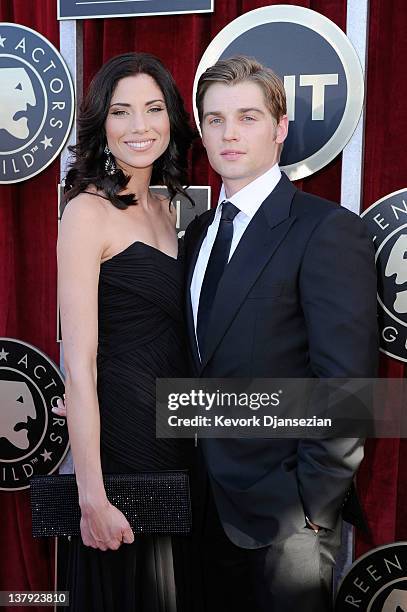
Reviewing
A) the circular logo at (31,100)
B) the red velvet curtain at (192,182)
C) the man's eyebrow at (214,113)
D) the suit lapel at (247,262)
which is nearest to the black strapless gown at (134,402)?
the suit lapel at (247,262)

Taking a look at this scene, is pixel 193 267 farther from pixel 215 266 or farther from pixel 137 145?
pixel 137 145

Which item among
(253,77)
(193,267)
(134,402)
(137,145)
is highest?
(253,77)

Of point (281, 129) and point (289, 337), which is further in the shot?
point (281, 129)

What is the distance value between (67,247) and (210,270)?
260mm

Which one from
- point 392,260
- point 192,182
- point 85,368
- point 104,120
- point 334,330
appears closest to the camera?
point 334,330

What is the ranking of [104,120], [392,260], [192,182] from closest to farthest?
[104,120] < [392,260] < [192,182]

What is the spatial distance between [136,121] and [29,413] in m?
0.79

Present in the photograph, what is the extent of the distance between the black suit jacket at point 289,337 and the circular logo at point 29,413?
0.57 metres

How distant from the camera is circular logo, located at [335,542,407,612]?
1648 mm

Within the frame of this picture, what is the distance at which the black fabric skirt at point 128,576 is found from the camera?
1.41m

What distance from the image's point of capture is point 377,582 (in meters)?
1.66

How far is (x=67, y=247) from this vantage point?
135 cm

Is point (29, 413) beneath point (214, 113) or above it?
beneath

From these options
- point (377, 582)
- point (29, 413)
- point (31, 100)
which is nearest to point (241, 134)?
point (31, 100)
